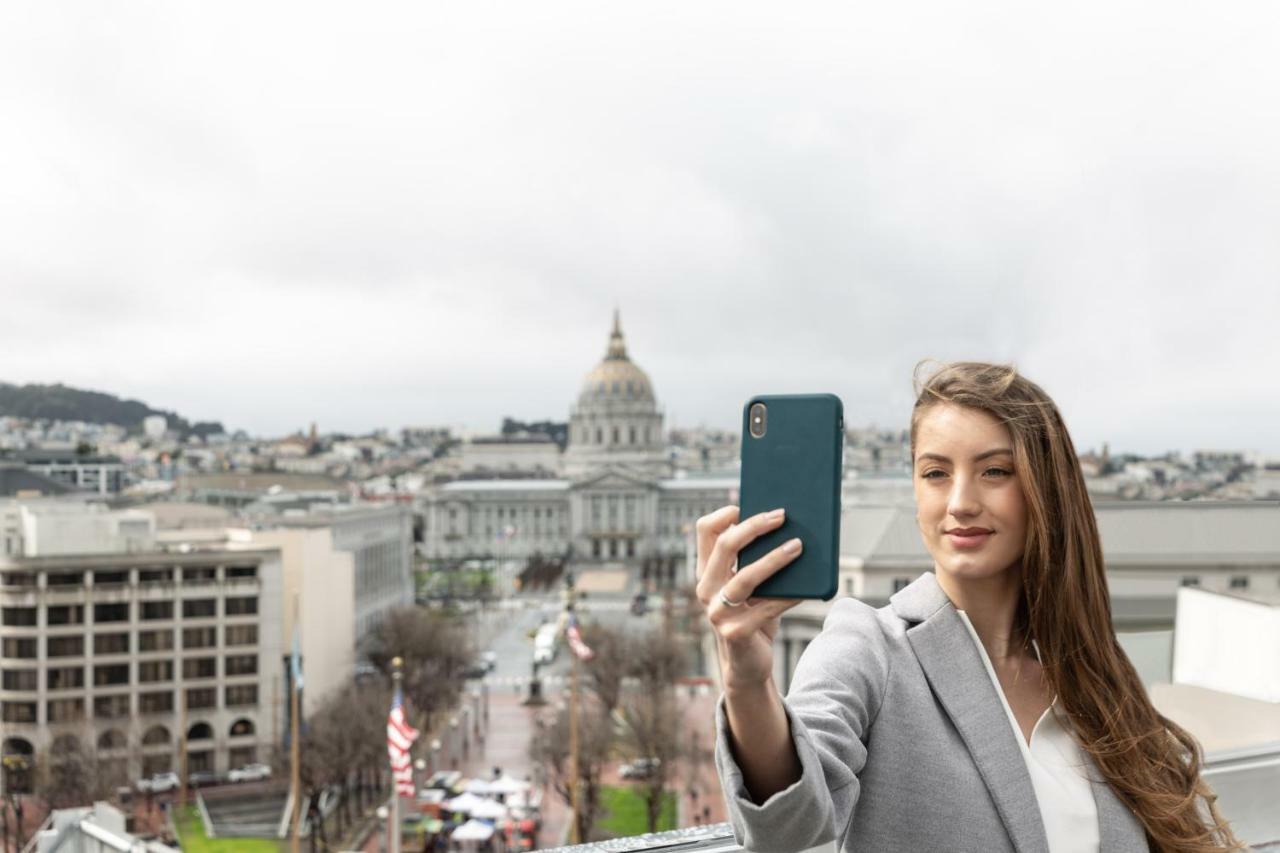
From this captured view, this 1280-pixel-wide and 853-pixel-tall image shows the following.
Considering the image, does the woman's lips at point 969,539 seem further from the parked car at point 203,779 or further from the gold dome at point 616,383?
the gold dome at point 616,383

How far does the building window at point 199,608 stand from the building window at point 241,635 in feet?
1.10

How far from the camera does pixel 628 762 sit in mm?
13109

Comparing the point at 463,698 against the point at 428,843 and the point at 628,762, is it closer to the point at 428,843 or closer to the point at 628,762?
the point at 628,762

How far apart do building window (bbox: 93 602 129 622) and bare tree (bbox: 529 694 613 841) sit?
17.6ft

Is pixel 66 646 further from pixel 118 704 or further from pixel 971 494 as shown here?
pixel 971 494

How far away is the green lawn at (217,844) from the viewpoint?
10852 mm

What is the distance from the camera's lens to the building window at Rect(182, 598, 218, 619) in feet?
49.0

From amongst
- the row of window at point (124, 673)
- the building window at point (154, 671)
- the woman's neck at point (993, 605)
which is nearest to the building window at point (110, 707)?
the row of window at point (124, 673)

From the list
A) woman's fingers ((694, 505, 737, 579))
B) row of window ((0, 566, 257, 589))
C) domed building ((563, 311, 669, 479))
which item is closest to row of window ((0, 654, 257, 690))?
row of window ((0, 566, 257, 589))

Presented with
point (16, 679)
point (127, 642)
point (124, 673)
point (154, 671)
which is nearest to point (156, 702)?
point (154, 671)

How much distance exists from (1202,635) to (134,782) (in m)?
12.8

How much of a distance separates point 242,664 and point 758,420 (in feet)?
51.3

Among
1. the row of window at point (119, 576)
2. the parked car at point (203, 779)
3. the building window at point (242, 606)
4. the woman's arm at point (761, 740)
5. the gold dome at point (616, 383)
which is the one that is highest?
the gold dome at point (616, 383)

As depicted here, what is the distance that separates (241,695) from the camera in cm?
1519
